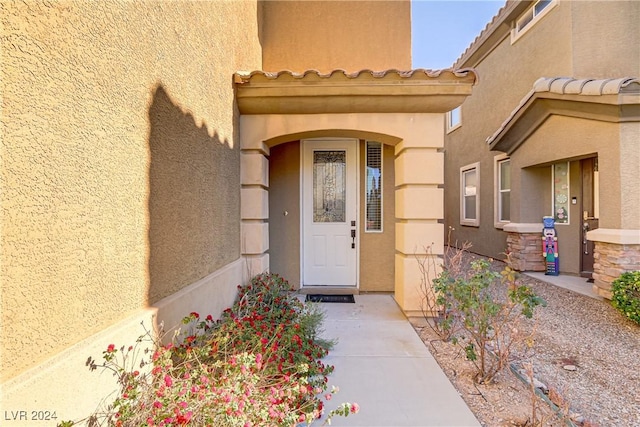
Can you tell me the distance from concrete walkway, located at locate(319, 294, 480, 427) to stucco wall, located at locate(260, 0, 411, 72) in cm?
514

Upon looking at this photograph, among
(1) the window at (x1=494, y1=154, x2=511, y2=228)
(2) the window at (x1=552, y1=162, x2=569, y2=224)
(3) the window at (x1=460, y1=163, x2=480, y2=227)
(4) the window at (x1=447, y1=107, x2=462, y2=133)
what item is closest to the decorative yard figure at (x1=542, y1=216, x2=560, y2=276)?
(2) the window at (x1=552, y1=162, x2=569, y2=224)

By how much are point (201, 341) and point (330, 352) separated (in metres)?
1.60

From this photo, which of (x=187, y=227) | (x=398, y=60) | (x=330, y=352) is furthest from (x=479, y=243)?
(x=187, y=227)

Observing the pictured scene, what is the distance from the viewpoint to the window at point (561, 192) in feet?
24.7

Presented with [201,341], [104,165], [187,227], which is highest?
[104,165]

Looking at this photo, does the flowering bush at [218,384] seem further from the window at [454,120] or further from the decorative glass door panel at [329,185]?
the window at [454,120]

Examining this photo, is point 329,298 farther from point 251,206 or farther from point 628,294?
point 628,294

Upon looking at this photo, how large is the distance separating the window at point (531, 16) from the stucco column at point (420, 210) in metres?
6.31

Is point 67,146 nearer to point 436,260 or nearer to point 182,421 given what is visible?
point 182,421

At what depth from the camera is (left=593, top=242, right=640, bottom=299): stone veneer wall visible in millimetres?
5133

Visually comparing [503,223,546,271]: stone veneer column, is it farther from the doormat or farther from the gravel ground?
the doormat

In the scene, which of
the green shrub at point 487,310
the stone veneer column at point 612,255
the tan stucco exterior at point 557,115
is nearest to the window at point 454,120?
the tan stucco exterior at point 557,115

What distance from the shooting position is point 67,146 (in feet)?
5.30

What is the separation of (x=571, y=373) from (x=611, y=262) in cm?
308
